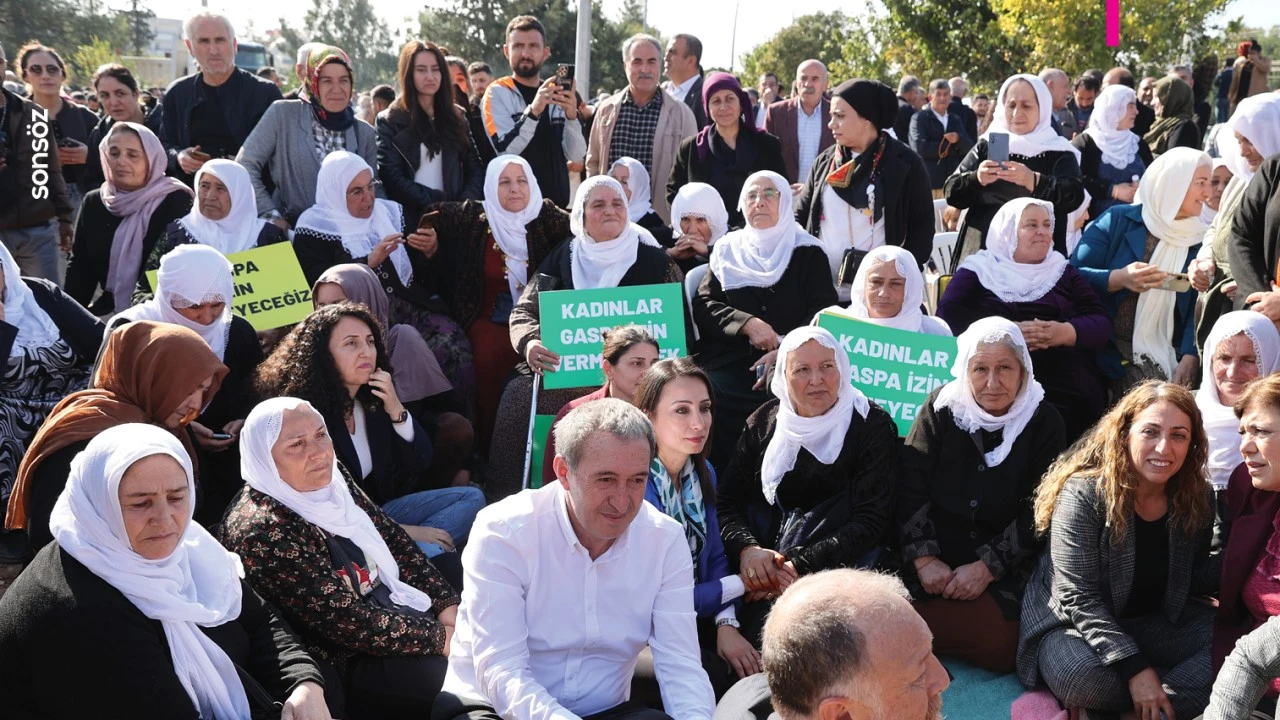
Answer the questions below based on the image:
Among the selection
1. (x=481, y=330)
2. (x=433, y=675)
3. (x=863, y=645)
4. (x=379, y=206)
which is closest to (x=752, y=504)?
(x=433, y=675)

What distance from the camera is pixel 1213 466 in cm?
453

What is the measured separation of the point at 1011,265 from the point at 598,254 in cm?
211

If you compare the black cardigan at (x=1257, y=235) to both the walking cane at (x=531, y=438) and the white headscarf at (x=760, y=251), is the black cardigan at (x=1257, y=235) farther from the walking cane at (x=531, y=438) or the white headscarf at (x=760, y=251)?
the walking cane at (x=531, y=438)

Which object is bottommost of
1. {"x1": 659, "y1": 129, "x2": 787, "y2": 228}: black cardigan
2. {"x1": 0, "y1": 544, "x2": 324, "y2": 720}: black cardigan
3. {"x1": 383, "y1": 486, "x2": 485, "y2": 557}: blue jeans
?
{"x1": 383, "y1": 486, "x2": 485, "y2": 557}: blue jeans

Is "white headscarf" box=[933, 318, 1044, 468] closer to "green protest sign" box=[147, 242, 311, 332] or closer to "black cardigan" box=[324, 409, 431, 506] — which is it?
"black cardigan" box=[324, 409, 431, 506]

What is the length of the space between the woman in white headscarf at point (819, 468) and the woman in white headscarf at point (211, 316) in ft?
7.52

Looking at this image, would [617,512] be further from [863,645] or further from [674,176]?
[674,176]

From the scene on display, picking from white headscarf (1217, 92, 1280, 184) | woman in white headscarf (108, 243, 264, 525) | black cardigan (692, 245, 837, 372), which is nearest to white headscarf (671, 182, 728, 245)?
black cardigan (692, 245, 837, 372)

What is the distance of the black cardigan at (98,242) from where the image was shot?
Answer: 6539 mm

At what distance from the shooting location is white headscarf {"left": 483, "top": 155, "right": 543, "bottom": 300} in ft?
21.2

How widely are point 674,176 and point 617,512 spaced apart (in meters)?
4.50

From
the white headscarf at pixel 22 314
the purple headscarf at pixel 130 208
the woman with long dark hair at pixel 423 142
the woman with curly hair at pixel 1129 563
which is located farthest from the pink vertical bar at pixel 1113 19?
the white headscarf at pixel 22 314

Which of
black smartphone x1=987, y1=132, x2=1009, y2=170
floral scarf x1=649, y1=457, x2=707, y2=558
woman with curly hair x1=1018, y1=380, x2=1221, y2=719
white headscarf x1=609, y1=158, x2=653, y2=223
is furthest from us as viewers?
white headscarf x1=609, y1=158, x2=653, y2=223

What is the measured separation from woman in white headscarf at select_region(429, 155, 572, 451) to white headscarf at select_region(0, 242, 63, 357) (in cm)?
215
